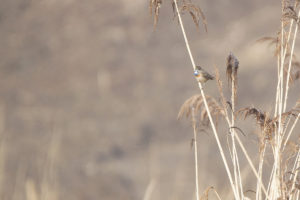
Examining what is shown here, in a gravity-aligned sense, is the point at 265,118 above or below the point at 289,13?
below

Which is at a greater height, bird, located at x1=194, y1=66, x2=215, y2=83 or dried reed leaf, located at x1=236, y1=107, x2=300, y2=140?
bird, located at x1=194, y1=66, x2=215, y2=83

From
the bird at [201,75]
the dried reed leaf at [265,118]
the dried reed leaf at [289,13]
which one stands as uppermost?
the dried reed leaf at [289,13]

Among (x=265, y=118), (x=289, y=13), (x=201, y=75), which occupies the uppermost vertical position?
(x=289, y=13)

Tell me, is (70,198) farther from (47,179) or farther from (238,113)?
(238,113)

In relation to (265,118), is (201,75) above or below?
above

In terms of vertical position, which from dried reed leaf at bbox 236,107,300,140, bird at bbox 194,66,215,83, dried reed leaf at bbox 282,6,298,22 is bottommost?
dried reed leaf at bbox 236,107,300,140

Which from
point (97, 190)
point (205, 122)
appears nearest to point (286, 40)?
point (205, 122)

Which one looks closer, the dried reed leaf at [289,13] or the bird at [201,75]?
the dried reed leaf at [289,13]

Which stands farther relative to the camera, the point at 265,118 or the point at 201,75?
the point at 201,75

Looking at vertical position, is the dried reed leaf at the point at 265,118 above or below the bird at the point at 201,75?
below

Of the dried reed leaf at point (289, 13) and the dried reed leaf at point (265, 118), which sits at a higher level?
the dried reed leaf at point (289, 13)

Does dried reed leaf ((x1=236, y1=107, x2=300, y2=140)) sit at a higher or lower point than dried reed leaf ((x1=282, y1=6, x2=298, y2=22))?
lower

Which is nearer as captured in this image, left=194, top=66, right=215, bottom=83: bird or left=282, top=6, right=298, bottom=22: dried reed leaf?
left=282, top=6, right=298, bottom=22: dried reed leaf

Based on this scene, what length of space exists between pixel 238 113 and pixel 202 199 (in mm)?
263
